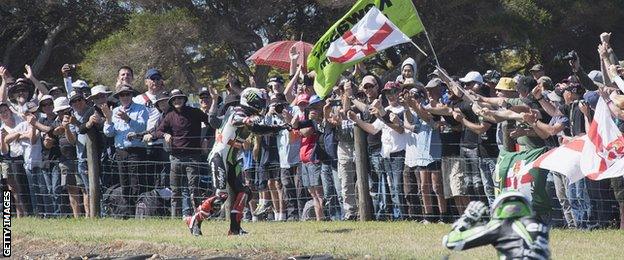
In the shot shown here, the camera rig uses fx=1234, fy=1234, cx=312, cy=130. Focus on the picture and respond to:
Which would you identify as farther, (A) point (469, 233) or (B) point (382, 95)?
(B) point (382, 95)

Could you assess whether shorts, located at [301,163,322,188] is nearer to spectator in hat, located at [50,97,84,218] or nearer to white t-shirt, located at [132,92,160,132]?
white t-shirt, located at [132,92,160,132]

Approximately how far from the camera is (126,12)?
3631 cm

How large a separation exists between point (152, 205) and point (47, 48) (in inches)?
771

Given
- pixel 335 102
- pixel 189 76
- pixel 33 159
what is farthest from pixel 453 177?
pixel 189 76

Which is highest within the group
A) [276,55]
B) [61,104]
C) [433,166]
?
[276,55]

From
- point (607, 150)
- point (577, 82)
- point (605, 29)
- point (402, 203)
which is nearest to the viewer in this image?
point (607, 150)

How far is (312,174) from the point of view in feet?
56.9

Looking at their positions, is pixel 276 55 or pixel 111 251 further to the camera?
pixel 276 55

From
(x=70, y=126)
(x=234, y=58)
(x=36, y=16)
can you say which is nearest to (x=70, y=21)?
(x=36, y=16)

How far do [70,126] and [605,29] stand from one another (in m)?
15.0

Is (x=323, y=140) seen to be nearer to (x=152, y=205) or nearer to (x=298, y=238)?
(x=152, y=205)

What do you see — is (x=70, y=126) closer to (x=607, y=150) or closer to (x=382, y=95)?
(x=382, y=95)

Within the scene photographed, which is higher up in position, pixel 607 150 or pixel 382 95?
pixel 382 95

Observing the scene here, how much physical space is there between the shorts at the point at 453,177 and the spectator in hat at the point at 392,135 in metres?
0.76
